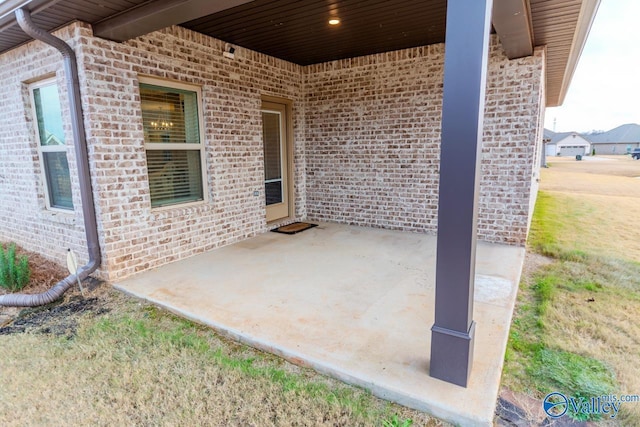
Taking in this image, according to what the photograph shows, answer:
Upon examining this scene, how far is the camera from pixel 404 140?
5.84 meters

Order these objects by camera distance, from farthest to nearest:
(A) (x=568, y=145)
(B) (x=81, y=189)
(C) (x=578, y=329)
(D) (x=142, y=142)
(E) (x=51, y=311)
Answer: (A) (x=568, y=145) < (D) (x=142, y=142) < (B) (x=81, y=189) < (E) (x=51, y=311) < (C) (x=578, y=329)

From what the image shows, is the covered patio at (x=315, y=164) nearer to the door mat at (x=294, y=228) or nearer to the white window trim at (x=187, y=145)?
the white window trim at (x=187, y=145)

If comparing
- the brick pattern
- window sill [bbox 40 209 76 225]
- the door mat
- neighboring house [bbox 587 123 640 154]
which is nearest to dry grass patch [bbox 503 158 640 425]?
the brick pattern

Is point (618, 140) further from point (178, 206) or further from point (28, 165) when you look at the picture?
point (28, 165)

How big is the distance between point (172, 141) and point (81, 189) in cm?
124

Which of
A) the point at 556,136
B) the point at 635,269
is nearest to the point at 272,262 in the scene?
the point at 635,269

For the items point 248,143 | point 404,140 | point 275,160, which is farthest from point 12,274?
point 404,140

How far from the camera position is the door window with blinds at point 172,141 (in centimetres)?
428

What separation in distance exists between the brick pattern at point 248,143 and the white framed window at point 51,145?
4.2 inches

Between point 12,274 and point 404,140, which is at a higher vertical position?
point 404,140

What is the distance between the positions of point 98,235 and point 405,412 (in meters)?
3.64

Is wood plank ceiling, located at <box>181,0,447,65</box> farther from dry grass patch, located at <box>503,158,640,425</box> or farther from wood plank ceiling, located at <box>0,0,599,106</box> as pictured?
dry grass patch, located at <box>503,158,640,425</box>

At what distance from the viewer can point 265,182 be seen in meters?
6.21

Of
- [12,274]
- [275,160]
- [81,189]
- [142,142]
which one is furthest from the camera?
[275,160]
